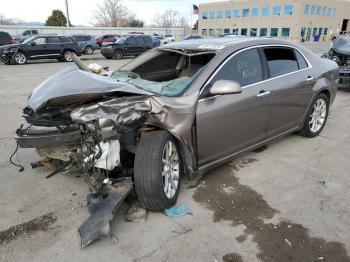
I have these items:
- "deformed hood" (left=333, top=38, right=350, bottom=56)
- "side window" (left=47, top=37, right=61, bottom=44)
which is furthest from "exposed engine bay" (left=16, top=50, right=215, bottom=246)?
"side window" (left=47, top=37, right=61, bottom=44)

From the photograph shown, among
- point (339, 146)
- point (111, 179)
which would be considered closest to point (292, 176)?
point (339, 146)

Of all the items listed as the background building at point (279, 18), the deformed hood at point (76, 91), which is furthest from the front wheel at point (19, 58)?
the background building at point (279, 18)

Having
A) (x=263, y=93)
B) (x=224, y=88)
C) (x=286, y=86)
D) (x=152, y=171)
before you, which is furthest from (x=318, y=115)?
(x=152, y=171)

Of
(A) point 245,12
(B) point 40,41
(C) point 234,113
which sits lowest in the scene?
(B) point 40,41

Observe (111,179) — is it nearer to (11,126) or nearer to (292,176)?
(292,176)

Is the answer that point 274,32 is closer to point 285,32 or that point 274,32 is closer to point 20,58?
point 285,32

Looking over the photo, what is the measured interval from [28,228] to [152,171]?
1280mm

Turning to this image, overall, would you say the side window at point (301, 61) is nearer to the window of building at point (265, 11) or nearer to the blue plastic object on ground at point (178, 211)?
the blue plastic object on ground at point (178, 211)

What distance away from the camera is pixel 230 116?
363 cm

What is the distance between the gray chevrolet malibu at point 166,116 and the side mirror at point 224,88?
0.4 inches

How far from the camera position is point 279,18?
58.2m

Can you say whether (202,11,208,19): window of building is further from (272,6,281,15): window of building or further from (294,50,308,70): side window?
(294,50,308,70): side window

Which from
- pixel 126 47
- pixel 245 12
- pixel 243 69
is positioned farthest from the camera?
pixel 245 12

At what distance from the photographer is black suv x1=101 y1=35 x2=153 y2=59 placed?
71.2ft
